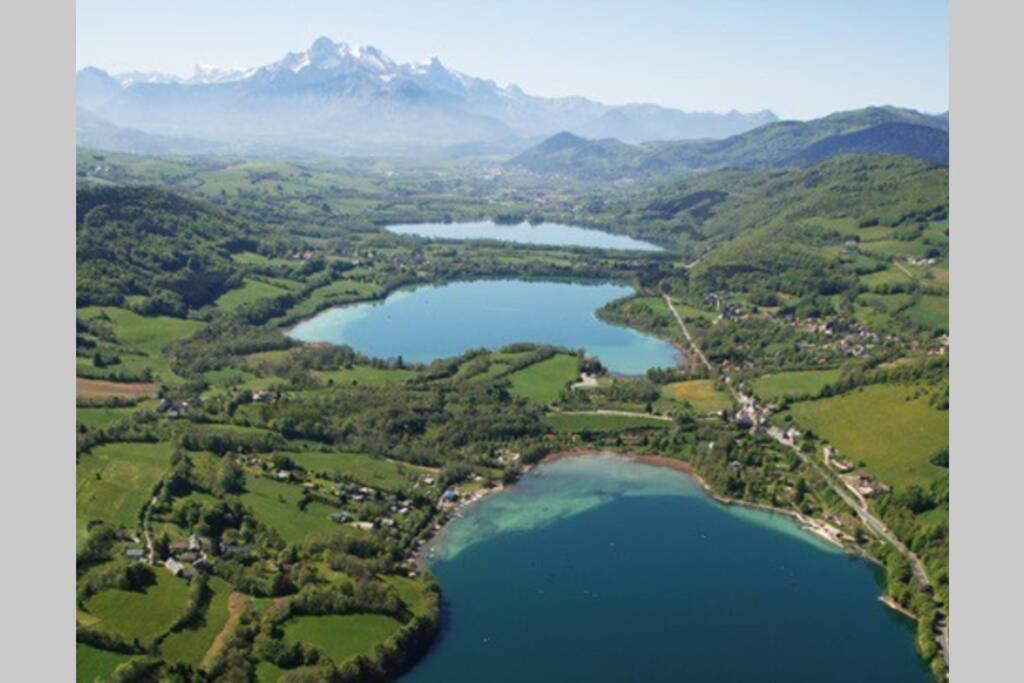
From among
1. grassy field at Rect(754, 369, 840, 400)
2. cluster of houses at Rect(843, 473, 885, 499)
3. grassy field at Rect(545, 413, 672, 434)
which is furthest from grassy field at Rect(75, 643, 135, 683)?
grassy field at Rect(754, 369, 840, 400)

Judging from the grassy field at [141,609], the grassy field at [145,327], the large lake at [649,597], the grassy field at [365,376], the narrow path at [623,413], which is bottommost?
the large lake at [649,597]

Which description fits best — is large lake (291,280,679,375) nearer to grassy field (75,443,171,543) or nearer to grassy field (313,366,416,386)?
grassy field (313,366,416,386)

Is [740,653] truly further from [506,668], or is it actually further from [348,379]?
[348,379]

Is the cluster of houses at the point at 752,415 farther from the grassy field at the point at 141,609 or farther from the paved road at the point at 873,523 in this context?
the grassy field at the point at 141,609

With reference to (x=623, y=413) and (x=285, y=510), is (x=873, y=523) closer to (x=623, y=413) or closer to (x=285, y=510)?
(x=623, y=413)

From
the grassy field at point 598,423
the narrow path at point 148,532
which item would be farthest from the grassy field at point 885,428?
the narrow path at point 148,532

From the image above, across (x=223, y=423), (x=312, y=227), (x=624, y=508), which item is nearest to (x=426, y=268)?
(x=312, y=227)
